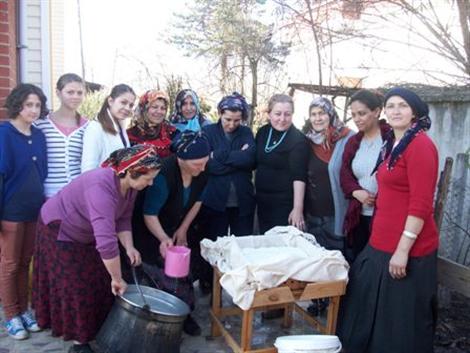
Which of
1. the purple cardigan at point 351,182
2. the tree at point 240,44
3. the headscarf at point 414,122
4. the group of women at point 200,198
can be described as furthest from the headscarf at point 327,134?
the tree at point 240,44

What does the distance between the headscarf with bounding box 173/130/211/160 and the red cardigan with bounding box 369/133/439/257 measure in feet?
3.96

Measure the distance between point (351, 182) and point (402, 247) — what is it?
75cm

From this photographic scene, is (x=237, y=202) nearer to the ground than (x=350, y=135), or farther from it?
nearer to the ground

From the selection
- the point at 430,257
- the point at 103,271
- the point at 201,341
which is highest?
the point at 430,257

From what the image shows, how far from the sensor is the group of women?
271cm

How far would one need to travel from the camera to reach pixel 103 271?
3104 mm

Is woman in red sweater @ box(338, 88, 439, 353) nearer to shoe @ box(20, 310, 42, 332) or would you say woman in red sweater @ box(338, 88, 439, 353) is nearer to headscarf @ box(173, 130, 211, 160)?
headscarf @ box(173, 130, 211, 160)

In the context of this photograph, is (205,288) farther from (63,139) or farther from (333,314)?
(63,139)

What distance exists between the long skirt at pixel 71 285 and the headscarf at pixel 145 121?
1.17 m

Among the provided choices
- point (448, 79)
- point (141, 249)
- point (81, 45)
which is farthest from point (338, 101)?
point (81, 45)

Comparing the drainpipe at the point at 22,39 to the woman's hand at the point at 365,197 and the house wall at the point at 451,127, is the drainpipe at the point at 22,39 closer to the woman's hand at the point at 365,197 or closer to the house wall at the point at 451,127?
the woman's hand at the point at 365,197

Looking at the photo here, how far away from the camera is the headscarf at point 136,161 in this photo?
271cm

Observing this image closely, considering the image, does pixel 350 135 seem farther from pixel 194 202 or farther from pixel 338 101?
pixel 338 101

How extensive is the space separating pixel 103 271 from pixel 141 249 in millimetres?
474
